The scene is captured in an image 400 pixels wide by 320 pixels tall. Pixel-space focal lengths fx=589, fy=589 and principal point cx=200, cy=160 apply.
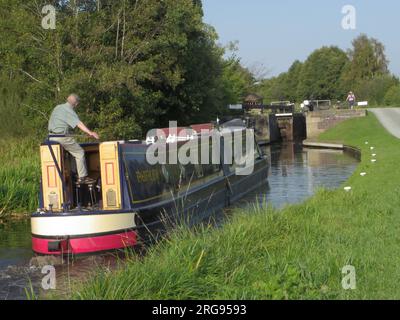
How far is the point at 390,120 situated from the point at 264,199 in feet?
93.0

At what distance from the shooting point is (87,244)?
30.8 feet

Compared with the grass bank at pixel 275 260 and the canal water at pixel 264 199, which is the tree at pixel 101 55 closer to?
the canal water at pixel 264 199

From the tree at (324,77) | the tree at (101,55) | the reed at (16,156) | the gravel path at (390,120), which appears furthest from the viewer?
the tree at (324,77)

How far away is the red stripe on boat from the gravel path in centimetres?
2002

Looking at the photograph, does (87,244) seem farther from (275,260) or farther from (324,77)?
(324,77)

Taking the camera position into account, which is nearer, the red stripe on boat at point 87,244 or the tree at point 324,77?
the red stripe on boat at point 87,244

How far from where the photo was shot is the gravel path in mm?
30836

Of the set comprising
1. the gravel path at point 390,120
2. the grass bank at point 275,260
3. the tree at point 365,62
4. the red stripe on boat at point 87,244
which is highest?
the tree at point 365,62

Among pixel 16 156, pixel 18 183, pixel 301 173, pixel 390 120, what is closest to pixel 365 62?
pixel 390 120

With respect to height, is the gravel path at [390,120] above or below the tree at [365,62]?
below

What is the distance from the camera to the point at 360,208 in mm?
9414

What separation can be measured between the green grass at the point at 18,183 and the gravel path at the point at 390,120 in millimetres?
17344

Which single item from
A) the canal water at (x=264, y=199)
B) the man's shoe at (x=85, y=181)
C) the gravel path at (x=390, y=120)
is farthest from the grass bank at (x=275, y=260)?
the gravel path at (x=390, y=120)

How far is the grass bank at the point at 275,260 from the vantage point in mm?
5254
